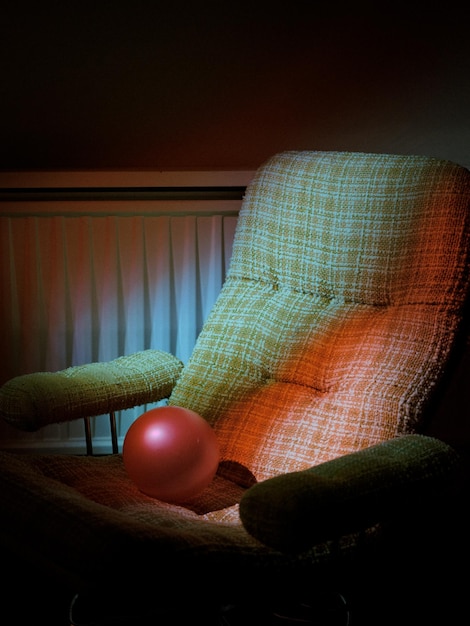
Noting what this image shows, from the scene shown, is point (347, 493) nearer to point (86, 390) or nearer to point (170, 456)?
point (170, 456)

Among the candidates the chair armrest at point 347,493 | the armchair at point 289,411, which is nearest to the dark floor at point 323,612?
the armchair at point 289,411

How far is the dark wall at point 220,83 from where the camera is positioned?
188cm

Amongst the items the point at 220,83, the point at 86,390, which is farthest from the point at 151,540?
the point at 220,83

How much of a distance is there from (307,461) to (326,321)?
30 cm

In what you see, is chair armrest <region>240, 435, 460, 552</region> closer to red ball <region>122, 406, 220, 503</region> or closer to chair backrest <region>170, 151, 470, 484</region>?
chair backrest <region>170, 151, 470, 484</region>

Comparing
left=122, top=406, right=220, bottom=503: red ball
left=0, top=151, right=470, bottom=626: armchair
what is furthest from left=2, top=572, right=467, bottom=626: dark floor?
left=122, top=406, right=220, bottom=503: red ball

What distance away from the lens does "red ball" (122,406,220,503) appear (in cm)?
133

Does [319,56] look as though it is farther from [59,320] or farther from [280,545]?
[280,545]

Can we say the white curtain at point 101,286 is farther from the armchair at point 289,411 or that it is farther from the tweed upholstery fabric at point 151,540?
the tweed upholstery fabric at point 151,540

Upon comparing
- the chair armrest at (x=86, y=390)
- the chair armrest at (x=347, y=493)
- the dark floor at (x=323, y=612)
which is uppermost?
the chair armrest at (x=347, y=493)

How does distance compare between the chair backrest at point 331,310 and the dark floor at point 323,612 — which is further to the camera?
the dark floor at point 323,612

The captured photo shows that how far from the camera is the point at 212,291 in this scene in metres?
2.11

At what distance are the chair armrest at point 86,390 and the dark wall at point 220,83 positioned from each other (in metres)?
0.75

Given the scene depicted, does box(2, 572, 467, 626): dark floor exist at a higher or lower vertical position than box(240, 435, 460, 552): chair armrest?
lower
